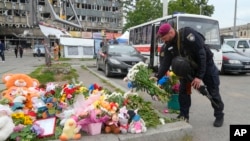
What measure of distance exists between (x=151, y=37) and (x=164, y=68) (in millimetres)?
9347

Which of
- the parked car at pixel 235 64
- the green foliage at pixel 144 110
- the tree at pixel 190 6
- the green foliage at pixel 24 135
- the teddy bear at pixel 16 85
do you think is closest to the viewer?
the green foliage at pixel 24 135

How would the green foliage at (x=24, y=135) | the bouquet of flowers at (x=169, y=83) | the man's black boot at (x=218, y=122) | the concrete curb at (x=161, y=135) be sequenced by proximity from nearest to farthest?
the green foliage at (x=24, y=135)
the concrete curb at (x=161, y=135)
the man's black boot at (x=218, y=122)
the bouquet of flowers at (x=169, y=83)

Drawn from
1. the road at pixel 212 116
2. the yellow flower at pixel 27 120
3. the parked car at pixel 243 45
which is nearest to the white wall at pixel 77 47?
the parked car at pixel 243 45

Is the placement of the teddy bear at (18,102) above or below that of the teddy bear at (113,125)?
above

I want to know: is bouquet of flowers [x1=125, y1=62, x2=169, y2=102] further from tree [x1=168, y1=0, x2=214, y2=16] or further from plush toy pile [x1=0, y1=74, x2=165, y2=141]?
tree [x1=168, y1=0, x2=214, y2=16]

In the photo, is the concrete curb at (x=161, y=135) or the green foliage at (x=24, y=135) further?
the concrete curb at (x=161, y=135)

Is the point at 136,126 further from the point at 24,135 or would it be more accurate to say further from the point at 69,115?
the point at 24,135

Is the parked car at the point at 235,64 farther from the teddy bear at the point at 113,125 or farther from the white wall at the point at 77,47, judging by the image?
the white wall at the point at 77,47

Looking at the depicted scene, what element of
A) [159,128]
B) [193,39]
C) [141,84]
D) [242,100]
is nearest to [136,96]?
[141,84]

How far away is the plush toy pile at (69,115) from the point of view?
11.3ft

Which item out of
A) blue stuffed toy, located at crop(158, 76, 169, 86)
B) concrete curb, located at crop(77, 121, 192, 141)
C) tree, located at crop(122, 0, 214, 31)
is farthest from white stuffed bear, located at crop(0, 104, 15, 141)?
tree, located at crop(122, 0, 214, 31)

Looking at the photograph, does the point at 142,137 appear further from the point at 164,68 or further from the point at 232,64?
the point at 232,64

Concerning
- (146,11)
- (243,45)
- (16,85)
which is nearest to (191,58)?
(16,85)

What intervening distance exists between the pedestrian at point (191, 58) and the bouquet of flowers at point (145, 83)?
0.41 metres
